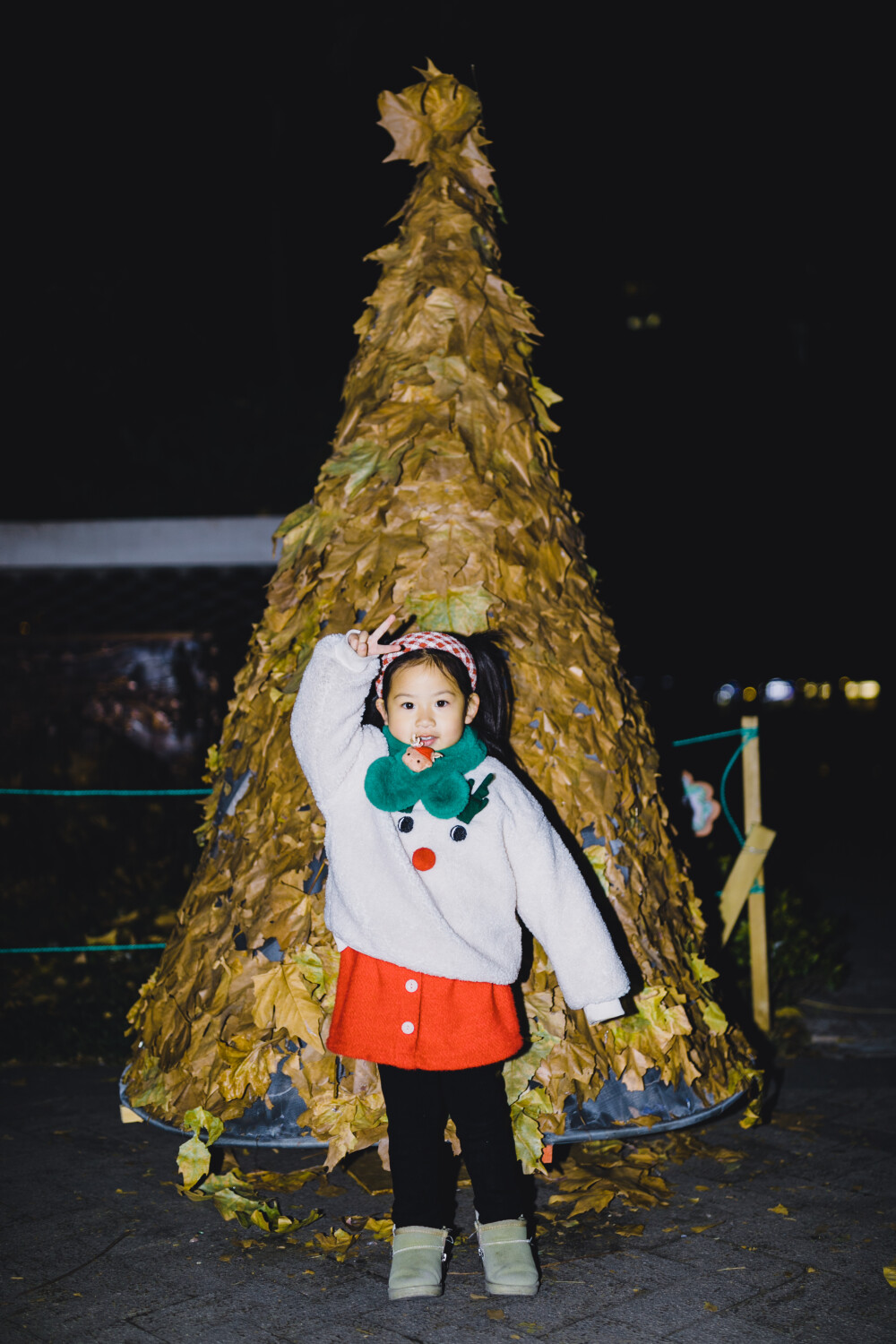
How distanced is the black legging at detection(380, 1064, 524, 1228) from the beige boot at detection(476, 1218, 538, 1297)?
28 mm

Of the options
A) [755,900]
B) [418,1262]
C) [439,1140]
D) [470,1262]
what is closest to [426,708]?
[439,1140]

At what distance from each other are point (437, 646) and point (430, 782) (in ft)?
1.19

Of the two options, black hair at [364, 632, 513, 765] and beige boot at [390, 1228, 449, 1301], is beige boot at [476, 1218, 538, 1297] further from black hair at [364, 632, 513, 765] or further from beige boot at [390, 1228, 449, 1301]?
black hair at [364, 632, 513, 765]

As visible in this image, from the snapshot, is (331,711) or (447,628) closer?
(331,711)

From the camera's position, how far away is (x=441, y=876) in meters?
3.07

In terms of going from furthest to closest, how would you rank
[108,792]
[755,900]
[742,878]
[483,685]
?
1. [755,900]
2. [742,878]
3. [108,792]
4. [483,685]

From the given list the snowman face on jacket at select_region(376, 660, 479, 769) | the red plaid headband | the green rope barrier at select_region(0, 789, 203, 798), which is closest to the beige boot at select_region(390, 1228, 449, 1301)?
the snowman face on jacket at select_region(376, 660, 479, 769)

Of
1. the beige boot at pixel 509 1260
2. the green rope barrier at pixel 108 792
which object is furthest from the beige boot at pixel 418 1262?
the green rope barrier at pixel 108 792

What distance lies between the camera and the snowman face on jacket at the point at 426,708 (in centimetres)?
308

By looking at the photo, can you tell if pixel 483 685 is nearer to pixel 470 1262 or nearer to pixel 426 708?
pixel 426 708

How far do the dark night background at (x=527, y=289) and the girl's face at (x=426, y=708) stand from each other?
11.2ft

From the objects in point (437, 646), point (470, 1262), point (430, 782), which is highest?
point (437, 646)

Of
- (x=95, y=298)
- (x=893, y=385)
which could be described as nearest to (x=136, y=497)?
(x=95, y=298)

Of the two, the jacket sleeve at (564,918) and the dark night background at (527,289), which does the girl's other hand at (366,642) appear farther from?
the dark night background at (527,289)
